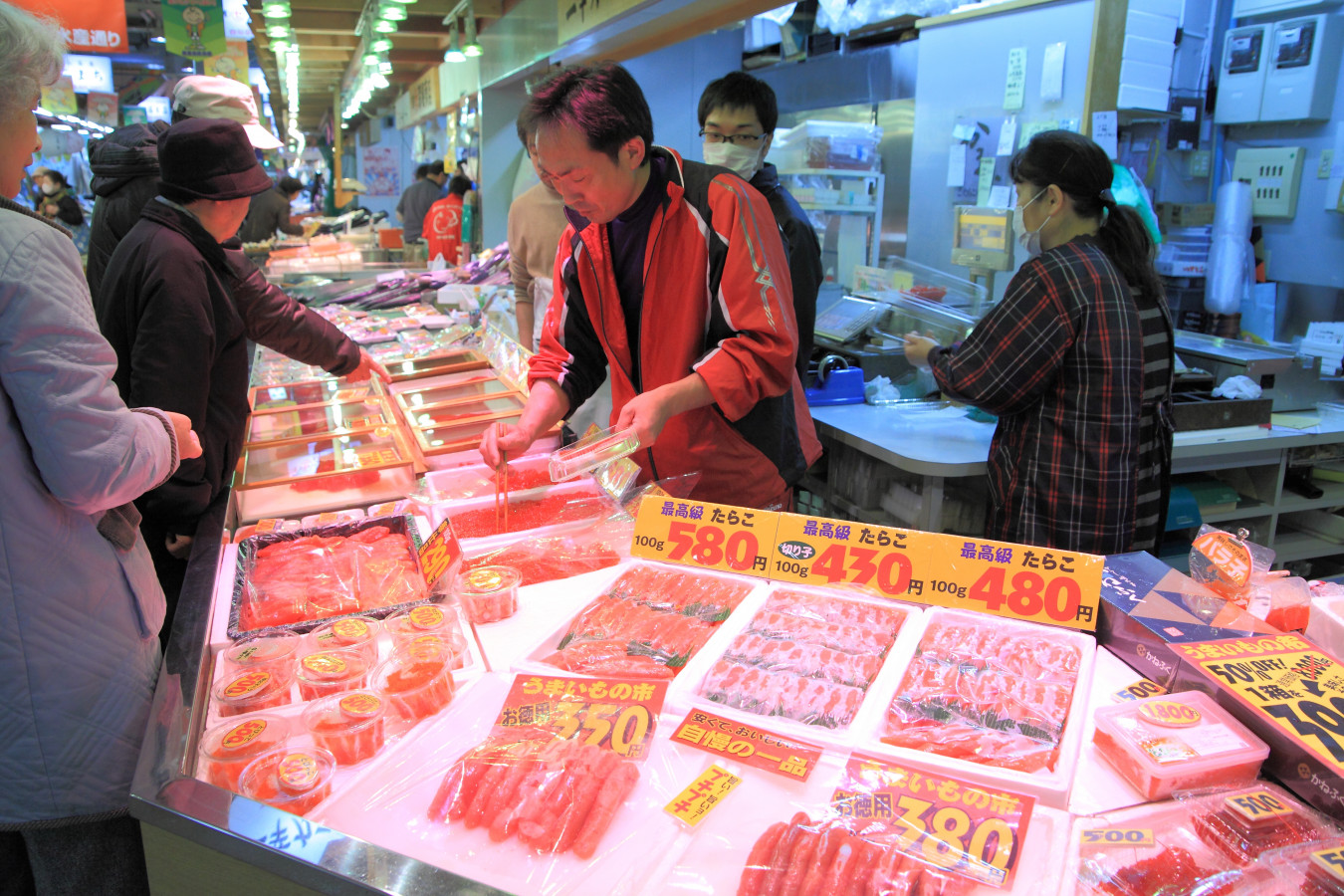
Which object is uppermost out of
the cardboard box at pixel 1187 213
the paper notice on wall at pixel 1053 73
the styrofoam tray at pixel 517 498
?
the paper notice on wall at pixel 1053 73

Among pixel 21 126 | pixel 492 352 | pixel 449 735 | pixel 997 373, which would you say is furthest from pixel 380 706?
pixel 492 352

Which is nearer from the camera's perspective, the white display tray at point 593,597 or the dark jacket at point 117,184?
the white display tray at point 593,597

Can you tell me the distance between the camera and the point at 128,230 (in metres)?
3.23

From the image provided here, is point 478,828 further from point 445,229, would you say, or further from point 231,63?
point 231,63

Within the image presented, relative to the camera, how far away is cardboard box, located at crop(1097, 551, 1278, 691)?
1467mm

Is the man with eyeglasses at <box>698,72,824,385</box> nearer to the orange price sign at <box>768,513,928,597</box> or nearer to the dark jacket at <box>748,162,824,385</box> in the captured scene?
the dark jacket at <box>748,162,824,385</box>

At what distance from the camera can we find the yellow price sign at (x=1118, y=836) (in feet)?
3.59

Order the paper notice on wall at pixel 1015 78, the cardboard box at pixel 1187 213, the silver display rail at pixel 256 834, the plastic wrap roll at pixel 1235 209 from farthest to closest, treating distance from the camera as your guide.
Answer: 1. the cardboard box at pixel 1187 213
2. the plastic wrap roll at pixel 1235 209
3. the paper notice on wall at pixel 1015 78
4. the silver display rail at pixel 256 834

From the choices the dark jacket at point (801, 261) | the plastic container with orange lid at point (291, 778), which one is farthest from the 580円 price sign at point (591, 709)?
the dark jacket at point (801, 261)

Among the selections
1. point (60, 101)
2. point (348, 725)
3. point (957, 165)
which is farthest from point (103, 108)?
point (348, 725)

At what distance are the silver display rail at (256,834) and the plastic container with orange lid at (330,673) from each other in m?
0.19

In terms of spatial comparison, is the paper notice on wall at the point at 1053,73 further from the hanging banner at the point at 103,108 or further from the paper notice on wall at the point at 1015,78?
the hanging banner at the point at 103,108

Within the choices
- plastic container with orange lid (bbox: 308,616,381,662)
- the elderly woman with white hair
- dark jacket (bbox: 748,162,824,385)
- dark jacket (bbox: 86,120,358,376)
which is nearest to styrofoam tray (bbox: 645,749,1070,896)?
plastic container with orange lid (bbox: 308,616,381,662)

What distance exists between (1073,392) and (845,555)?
1411 mm
